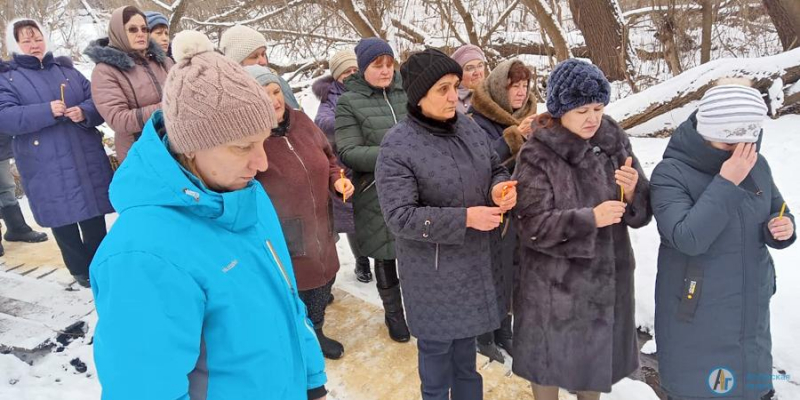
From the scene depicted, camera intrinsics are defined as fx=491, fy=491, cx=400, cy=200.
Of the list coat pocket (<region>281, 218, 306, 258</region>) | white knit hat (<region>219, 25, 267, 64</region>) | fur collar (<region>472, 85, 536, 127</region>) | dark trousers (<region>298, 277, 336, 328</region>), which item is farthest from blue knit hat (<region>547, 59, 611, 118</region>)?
white knit hat (<region>219, 25, 267, 64</region>)

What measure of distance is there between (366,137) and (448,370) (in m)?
1.45

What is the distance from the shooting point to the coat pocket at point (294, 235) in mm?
2467

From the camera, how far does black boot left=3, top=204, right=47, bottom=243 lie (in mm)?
4730

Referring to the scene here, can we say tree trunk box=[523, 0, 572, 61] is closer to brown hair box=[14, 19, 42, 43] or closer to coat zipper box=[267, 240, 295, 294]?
brown hair box=[14, 19, 42, 43]

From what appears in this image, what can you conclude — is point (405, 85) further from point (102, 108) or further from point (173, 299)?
point (102, 108)

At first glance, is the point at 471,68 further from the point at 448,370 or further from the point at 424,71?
the point at 448,370

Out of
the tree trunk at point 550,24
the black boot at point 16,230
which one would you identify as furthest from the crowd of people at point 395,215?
the tree trunk at point 550,24

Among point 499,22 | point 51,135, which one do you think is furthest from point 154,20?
point 499,22

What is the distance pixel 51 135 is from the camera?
3.26 metres

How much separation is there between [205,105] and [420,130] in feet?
3.63

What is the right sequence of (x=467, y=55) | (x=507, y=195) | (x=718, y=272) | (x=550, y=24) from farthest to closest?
(x=550, y=24) → (x=467, y=55) → (x=507, y=195) → (x=718, y=272)

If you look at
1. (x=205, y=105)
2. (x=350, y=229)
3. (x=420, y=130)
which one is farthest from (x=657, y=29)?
(x=205, y=105)

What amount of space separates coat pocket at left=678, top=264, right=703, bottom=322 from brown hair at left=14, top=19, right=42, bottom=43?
4.09 meters

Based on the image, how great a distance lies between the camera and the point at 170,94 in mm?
1138
